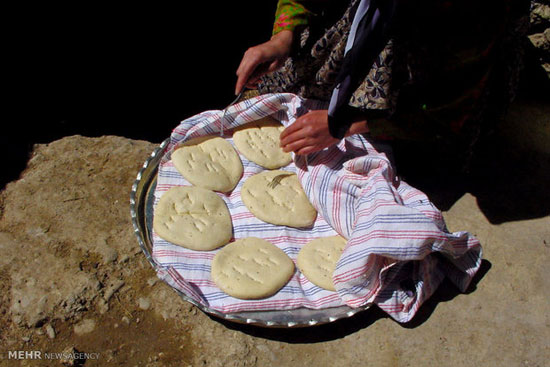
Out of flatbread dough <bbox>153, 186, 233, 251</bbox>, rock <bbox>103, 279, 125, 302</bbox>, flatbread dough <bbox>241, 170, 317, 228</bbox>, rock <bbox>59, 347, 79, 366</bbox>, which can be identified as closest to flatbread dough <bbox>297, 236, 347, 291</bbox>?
flatbread dough <bbox>241, 170, 317, 228</bbox>

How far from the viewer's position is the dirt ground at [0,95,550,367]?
69.4 inches

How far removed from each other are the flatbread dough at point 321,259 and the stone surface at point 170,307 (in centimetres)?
19

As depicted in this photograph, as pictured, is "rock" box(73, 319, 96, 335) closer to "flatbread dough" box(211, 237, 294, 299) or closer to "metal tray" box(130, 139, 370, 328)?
"metal tray" box(130, 139, 370, 328)

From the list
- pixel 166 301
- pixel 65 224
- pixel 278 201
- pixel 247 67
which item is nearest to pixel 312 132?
pixel 278 201

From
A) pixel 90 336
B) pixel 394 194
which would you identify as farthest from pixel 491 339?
pixel 90 336

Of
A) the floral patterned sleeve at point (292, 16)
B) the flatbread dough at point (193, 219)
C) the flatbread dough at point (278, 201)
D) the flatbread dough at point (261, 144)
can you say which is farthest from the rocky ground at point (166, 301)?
the floral patterned sleeve at point (292, 16)

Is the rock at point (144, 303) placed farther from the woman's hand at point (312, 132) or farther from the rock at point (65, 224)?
the woman's hand at point (312, 132)

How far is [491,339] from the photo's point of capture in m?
1.84

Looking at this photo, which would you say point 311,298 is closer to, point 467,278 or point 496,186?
point 467,278

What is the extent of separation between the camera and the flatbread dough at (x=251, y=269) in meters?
1.77

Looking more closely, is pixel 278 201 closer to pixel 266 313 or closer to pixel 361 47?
A: pixel 266 313

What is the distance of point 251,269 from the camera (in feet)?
6.04

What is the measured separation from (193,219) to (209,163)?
37cm

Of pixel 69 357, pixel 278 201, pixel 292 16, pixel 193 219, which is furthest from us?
pixel 292 16
